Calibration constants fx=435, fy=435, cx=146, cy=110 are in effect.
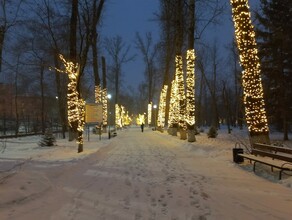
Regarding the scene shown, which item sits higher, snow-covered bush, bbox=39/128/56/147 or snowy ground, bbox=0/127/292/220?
snow-covered bush, bbox=39/128/56/147

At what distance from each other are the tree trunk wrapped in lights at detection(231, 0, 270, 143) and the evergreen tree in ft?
68.1

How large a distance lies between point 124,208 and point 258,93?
33.1 feet

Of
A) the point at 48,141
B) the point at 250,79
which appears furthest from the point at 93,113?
the point at 250,79

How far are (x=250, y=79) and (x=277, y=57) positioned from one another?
22.9 metres

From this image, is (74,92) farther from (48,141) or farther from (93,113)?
(93,113)

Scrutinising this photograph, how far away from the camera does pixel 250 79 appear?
17.0 meters

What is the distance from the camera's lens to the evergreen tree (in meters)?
37.2

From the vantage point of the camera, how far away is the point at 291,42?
120ft

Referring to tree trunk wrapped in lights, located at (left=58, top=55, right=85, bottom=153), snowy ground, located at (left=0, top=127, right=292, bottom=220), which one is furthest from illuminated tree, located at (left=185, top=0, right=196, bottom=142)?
snowy ground, located at (left=0, top=127, right=292, bottom=220)

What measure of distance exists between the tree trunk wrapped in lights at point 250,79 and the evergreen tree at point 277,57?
20.8 metres

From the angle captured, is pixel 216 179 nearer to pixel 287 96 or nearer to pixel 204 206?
pixel 204 206

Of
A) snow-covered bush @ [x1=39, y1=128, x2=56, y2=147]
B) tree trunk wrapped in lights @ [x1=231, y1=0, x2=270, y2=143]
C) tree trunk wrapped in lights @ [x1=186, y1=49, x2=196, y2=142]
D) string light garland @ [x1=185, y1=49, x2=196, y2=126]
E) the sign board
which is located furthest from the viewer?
the sign board

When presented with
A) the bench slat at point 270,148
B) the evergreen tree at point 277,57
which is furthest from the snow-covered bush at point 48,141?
the evergreen tree at point 277,57

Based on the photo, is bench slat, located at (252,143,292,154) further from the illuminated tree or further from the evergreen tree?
the evergreen tree
